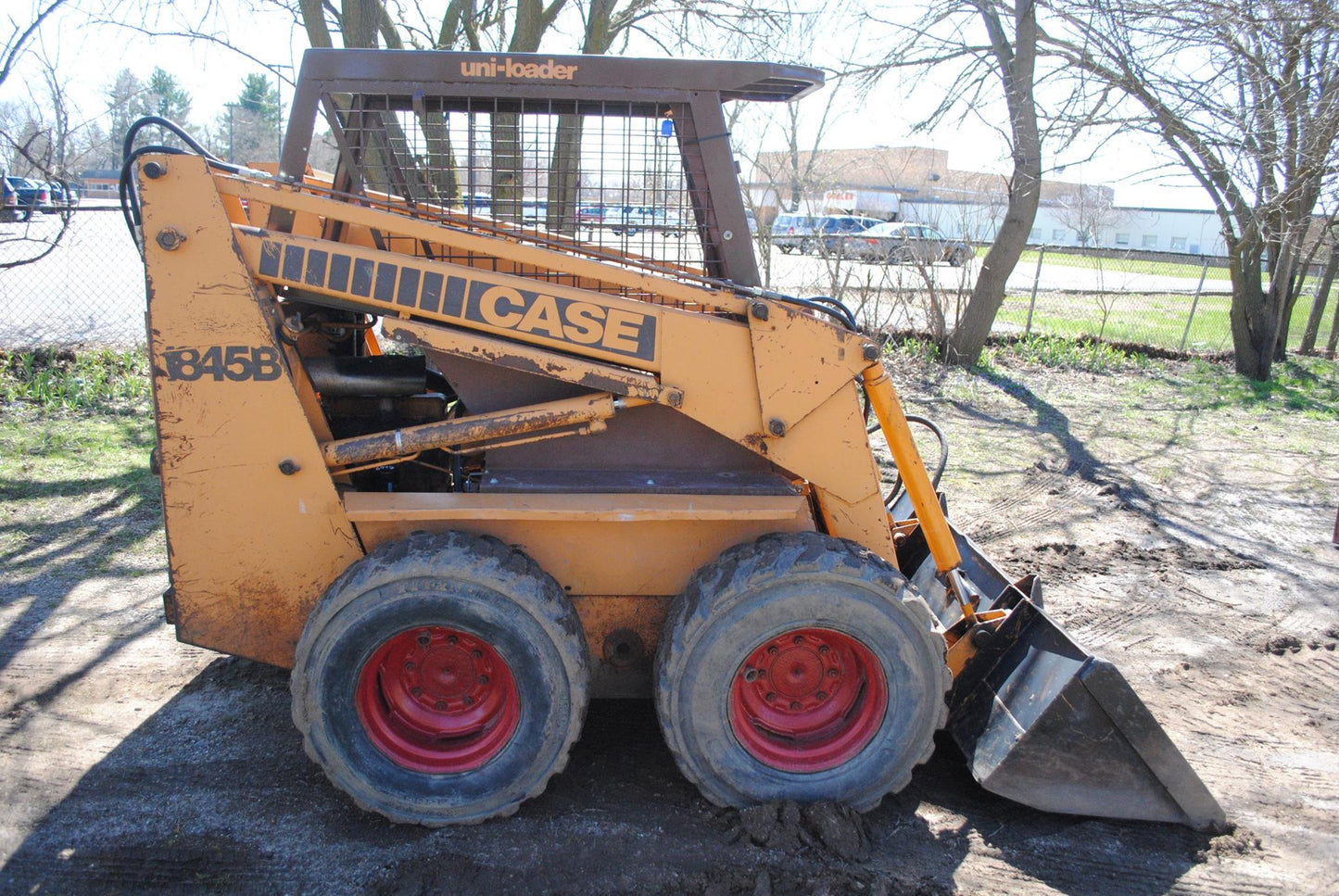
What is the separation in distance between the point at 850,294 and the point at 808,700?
907cm

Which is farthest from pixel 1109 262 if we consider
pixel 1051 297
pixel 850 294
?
pixel 850 294

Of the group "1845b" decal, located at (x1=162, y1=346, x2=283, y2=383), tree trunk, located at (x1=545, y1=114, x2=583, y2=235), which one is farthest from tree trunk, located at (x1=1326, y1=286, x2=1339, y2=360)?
"1845b" decal, located at (x1=162, y1=346, x2=283, y2=383)

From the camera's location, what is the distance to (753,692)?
3289 mm

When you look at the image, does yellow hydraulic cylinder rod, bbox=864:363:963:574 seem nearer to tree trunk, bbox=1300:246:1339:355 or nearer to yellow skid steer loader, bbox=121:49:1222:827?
yellow skid steer loader, bbox=121:49:1222:827

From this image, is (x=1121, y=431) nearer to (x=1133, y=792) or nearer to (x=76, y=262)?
(x=1133, y=792)

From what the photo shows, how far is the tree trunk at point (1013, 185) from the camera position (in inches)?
412

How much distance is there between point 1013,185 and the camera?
10852 millimetres

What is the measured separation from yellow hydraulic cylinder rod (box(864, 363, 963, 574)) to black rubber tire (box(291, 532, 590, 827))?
4.17 feet

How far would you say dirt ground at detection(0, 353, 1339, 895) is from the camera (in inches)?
115

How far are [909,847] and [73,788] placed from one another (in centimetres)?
283

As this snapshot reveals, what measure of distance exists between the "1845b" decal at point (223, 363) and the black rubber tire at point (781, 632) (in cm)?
154

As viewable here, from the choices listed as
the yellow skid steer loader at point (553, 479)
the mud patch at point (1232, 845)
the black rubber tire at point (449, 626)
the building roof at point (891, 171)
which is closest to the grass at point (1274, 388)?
the building roof at point (891, 171)

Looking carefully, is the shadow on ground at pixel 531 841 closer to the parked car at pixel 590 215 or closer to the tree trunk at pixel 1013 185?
the parked car at pixel 590 215

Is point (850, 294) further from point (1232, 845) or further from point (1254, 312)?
point (1232, 845)
